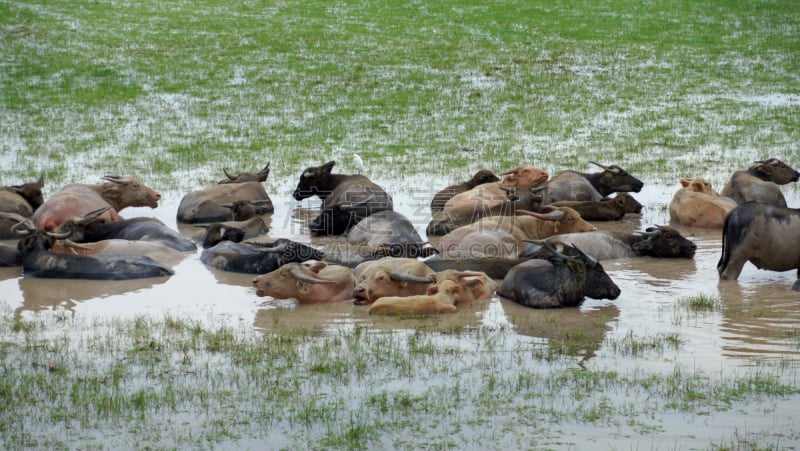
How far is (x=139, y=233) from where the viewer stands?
1266 cm

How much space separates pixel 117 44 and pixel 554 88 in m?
12.7

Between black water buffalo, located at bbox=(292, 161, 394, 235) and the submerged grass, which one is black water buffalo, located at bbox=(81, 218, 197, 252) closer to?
black water buffalo, located at bbox=(292, 161, 394, 235)

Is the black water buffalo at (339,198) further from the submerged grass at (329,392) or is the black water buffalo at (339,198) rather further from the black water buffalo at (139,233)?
the submerged grass at (329,392)

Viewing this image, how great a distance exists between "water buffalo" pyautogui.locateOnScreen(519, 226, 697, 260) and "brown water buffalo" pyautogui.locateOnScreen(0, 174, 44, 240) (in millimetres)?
6285

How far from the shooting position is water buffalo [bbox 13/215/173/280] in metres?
11.0

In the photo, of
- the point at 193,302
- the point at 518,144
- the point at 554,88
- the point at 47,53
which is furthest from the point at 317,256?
the point at 47,53

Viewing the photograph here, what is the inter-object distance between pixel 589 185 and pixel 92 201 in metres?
6.69

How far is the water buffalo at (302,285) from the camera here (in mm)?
9977

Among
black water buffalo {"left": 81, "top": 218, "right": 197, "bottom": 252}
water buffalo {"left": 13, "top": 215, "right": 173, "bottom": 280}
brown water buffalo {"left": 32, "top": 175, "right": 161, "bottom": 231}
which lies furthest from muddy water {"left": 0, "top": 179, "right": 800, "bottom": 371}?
brown water buffalo {"left": 32, "top": 175, "right": 161, "bottom": 231}

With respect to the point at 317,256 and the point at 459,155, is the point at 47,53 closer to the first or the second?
the point at 459,155

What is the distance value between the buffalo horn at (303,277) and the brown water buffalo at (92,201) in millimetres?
4018

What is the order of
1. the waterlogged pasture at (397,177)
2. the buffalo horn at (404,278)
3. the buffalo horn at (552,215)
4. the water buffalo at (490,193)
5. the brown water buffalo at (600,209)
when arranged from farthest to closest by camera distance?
the brown water buffalo at (600,209) < the water buffalo at (490,193) < the buffalo horn at (552,215) < the buffalo horn at (404,278) < the waterlogged pasture at (397,177)

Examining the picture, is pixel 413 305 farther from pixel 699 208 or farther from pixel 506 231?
pixel 699 208

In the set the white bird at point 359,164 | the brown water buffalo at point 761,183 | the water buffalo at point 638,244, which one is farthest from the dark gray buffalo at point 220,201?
the brown water buffalo at point 761,183
